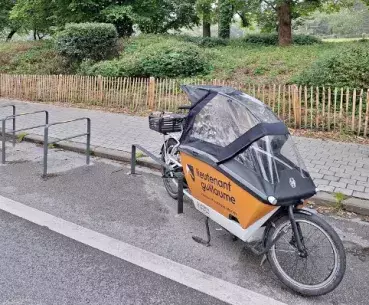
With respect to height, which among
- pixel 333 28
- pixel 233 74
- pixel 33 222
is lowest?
pixel 33 222

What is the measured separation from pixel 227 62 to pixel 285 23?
7.11m

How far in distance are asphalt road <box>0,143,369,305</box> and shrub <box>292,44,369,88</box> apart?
4818 millimetres

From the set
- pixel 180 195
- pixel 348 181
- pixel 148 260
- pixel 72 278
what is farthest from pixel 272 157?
pixel 348 181

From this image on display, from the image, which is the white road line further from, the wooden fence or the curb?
the wooden fence

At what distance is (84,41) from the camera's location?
13727mm

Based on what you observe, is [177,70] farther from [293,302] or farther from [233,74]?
[293,302]

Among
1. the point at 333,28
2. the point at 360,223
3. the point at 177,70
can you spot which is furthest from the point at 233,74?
the point at 333,28

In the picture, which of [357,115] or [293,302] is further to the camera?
[357,115]

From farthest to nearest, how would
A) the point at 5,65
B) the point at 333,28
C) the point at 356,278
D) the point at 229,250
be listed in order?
1. the point at 333,28
2. the point at 5,65
3. the point at 229,250
4. the point at 356,278

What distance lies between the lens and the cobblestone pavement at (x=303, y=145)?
5066mm

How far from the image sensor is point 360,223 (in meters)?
4.11

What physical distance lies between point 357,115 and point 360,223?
382 centimetres

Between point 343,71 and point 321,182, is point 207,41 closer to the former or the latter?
point 343,71

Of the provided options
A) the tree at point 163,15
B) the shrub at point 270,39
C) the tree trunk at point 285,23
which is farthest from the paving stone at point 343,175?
the shrub at point 270,39
